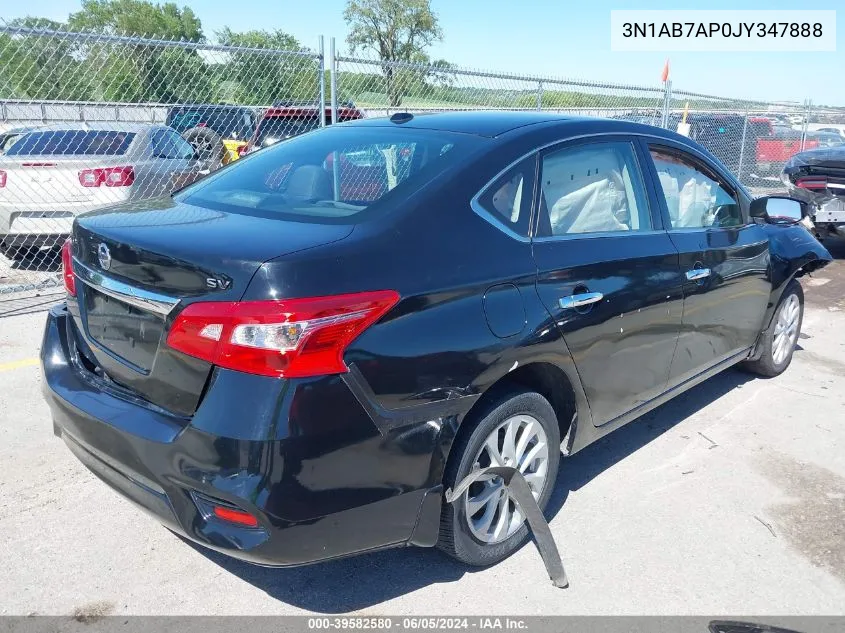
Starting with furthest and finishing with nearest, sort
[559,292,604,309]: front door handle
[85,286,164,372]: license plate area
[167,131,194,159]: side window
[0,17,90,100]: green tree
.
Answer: [167,131,194,159]: side window, [0,17,90,100]: green tree, [559,292,604,309]: front door handle, [85,286,164,372]: license plate area

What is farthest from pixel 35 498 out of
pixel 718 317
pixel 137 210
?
pixel 718 317

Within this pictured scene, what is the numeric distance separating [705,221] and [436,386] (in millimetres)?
2327

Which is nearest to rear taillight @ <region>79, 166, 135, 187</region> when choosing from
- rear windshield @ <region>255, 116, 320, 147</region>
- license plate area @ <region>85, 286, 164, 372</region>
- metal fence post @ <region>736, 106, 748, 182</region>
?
rear windshield @ <region>255, 116, 320, 147</region>

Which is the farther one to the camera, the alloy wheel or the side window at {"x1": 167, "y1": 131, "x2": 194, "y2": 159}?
the side window at {"x1": 167, "y1": 131, "x2": 194, "y2": 159}

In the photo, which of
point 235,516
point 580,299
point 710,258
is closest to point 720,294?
point 710,258

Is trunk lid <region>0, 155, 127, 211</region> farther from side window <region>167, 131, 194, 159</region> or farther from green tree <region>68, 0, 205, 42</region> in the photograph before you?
green tree <region>68, 0, 205, 42</region>

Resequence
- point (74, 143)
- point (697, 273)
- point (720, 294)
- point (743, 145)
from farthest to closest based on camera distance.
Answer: point (743, 145) → point (74, 143) → point (720, 294) → point (697, 273)

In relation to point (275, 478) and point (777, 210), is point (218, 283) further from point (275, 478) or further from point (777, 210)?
point (777, 210)

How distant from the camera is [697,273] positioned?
375 centimetres

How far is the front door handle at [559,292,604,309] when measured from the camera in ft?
9.53

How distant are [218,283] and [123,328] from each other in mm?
518

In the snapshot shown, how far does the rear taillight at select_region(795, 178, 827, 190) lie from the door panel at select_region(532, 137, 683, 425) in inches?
277

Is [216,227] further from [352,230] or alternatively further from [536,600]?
[536,600]

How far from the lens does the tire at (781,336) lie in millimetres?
4905
